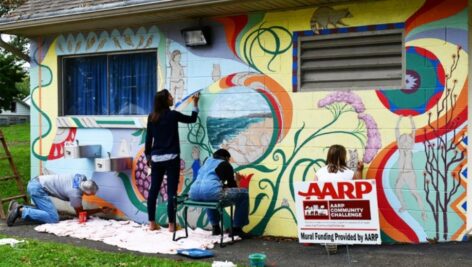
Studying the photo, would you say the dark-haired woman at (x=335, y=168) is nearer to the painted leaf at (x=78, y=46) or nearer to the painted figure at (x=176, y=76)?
the painted figure at (x=176, y=76)

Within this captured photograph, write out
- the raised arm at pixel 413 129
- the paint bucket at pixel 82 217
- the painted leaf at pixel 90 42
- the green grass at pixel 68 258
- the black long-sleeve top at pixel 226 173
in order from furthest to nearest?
the painted leaf at pixel 90 42 → the paint bucket at pixel 82 217 → the black long-sleeve top at pixel 226 173 → the raised arm at pixel 413 129 → the green grass at pixel 68 258

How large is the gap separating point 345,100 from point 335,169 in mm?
972

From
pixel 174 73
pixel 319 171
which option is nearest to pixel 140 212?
pixel 174 73

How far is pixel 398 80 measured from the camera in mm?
6984

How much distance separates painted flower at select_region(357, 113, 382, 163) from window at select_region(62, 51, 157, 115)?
338 cm

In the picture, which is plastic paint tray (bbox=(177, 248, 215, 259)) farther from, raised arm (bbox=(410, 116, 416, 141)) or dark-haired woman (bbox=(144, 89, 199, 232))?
raised arm (bbox=(410, 116, 416, 141))

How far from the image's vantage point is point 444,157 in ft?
21.9

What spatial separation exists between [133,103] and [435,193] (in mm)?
4684

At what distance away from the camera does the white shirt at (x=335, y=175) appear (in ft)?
21.7

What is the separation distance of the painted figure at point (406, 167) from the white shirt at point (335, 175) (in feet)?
2.05

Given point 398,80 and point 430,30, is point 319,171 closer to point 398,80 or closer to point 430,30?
point 398,80

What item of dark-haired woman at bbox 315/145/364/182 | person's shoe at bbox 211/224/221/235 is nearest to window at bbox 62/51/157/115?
person's shoe at bbox 211/224/221/235

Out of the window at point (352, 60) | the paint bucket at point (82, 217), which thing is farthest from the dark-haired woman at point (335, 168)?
the paint bucket at point (82, 217)

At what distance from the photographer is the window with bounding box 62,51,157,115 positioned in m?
9.04
